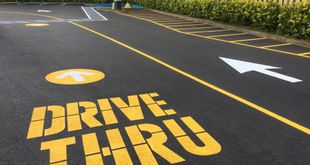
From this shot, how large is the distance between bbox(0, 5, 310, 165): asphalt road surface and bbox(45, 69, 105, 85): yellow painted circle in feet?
0.07

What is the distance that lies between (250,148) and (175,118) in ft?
4.23

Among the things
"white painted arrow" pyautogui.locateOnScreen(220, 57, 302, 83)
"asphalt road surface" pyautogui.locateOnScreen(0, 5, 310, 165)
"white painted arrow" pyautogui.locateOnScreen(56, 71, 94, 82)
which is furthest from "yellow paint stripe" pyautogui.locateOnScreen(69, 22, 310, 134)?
"white painted arrow" pyautogui.locateOnScreen(56, 71, 94, 82)

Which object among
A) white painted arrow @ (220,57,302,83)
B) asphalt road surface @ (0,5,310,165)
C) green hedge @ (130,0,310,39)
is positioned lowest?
asphalt road surface @ (0,5,310,165)

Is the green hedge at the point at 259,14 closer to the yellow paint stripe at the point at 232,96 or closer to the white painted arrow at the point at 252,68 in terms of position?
the white painted arrow at the point at 252,68

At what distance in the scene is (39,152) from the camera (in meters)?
3.78

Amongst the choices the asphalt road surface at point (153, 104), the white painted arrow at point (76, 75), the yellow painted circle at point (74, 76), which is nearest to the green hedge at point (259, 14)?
the asphalt road surface at point (153, 104)

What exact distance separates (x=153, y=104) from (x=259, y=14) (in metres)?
10.1

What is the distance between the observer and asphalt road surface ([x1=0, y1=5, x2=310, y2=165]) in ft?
12.6

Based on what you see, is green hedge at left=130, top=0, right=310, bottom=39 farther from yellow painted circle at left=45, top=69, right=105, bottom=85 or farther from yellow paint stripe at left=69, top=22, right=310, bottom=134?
yellow painted circle at left=45, top=69, right=105, bottom=85

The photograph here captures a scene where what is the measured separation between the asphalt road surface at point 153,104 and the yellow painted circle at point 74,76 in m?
0.02

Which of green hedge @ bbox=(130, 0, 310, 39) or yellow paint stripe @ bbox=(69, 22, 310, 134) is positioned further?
green hedge @ bbox=(130, 0, 310, 39)

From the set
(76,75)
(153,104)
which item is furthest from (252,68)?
(76,75)

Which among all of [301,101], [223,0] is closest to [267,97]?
[301,101]

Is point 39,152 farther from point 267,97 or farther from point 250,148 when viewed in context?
point 267,97
